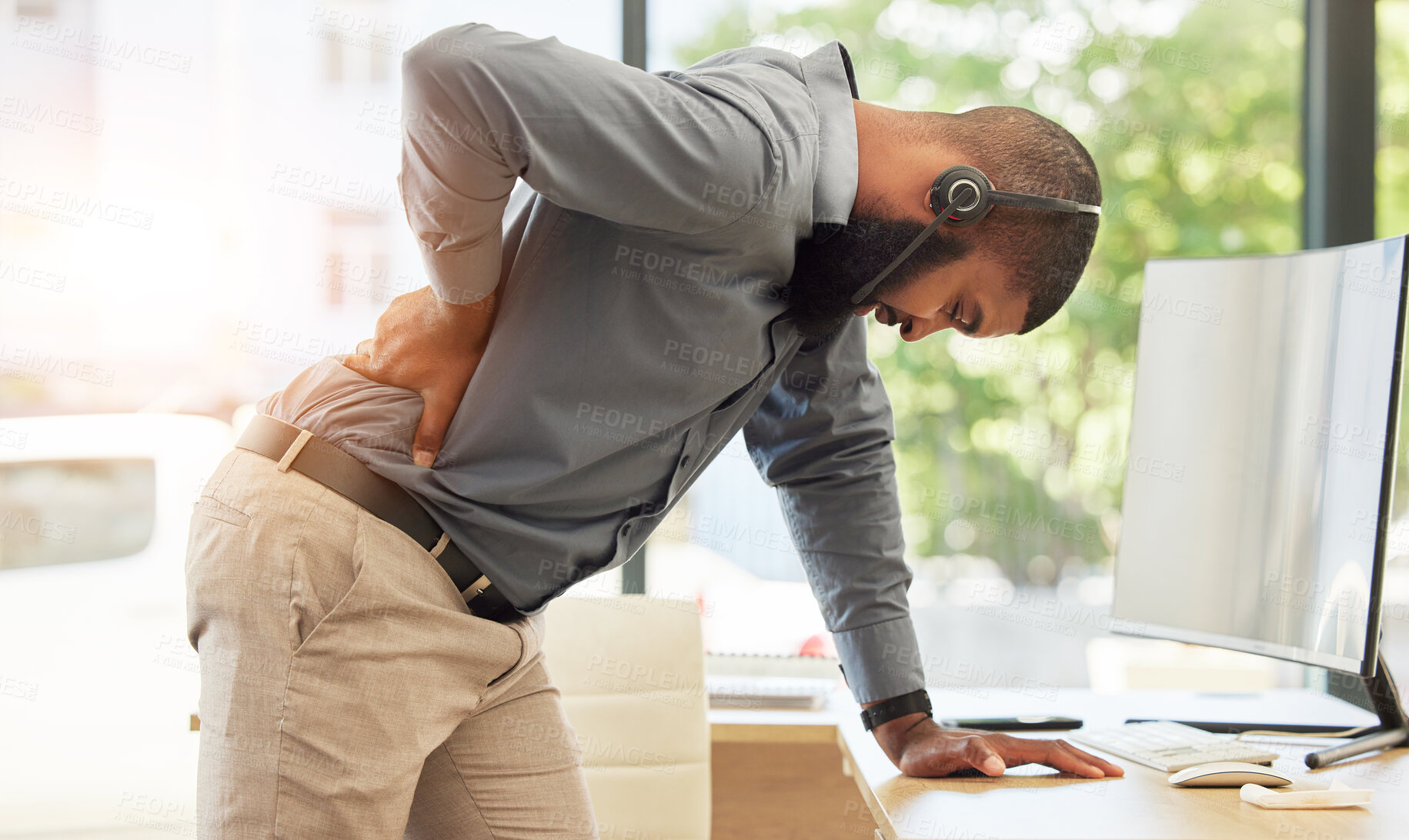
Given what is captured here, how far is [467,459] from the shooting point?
0.96 m

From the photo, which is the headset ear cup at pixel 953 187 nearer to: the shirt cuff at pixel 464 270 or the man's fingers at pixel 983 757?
the shirt cuff at pixel 464 270

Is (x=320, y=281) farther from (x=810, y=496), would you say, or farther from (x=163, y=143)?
(x=810, y=496)

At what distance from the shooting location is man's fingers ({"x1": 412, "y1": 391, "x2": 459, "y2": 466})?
3.15ft

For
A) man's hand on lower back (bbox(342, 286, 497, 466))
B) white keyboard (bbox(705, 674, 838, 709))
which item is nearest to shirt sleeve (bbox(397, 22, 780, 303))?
man's hand on lower back (bbox(342, 286, 497, 466))

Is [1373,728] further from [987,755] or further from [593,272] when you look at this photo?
[593,272]

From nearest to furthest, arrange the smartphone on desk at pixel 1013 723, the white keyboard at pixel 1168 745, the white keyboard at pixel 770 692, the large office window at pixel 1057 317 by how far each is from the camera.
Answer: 1. the white keyboard at pixel 1168 745
2. the smartphone on desk at pixel 1013 723
3. the white keyboard at pixel 770 692
4. the large office window at pixel 1057 317

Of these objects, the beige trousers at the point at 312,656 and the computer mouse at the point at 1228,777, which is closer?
the beige trousers at the point at 312,656

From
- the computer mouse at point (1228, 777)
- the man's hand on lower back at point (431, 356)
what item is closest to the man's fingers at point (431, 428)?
the man's hand on lower back at point (431, 356)

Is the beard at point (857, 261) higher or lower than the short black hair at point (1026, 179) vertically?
lower

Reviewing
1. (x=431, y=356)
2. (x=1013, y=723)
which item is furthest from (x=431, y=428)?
(x=1013, y=723)

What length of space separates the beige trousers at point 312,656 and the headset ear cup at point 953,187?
0.63m

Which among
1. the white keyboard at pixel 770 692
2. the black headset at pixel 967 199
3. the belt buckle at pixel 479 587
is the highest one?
the black headset at pixel 967 199

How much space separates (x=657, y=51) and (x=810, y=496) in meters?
1.31

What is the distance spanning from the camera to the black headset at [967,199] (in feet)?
3.01
